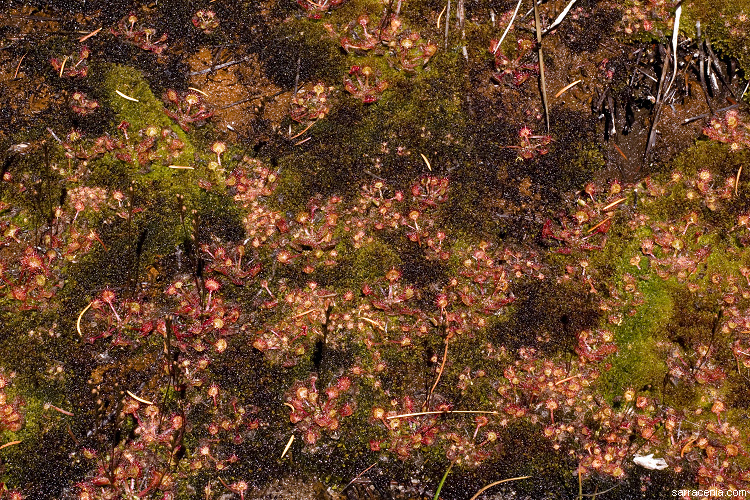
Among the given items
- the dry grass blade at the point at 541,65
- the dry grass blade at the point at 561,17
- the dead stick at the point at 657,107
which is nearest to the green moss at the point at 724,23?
the dead stick at the point at 657,107

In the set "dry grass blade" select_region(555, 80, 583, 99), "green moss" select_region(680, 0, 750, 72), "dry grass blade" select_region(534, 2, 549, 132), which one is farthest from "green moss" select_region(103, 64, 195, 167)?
"green moss" select_region(680, 0, 750, 72)

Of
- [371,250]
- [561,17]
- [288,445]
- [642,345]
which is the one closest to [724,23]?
[561,17]

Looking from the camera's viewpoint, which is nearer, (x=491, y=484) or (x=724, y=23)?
(x=491, y=484)

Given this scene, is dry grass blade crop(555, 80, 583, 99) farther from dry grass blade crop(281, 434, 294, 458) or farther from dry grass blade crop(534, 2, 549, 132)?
dry grass blade crop(281, 434, 294, 458)

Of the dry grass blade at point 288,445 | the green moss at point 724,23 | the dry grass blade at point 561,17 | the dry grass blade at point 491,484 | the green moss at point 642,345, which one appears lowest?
the dry grass blade at point 288,445

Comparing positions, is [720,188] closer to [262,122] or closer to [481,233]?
[481,233]

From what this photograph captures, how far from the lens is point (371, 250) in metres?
3.80

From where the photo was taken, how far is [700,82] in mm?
4055

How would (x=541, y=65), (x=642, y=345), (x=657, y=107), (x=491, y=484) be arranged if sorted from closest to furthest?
(x=491, y=484)
(x=642, y=345)
(x=541, y=65)
(x=657, y=107)

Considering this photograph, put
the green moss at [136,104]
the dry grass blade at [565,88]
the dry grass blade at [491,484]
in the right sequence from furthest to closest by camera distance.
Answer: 1. the dry grass blade at [565,88]
2. the green moss at [136,104]
3. the dry grass blade at [491,484]

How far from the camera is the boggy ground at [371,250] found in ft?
11.7

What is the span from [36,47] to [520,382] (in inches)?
176

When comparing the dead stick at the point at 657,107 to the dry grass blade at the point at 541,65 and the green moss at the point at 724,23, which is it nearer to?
the green moss at the point at 724,23

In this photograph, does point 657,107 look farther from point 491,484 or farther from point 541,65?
point 491,484
